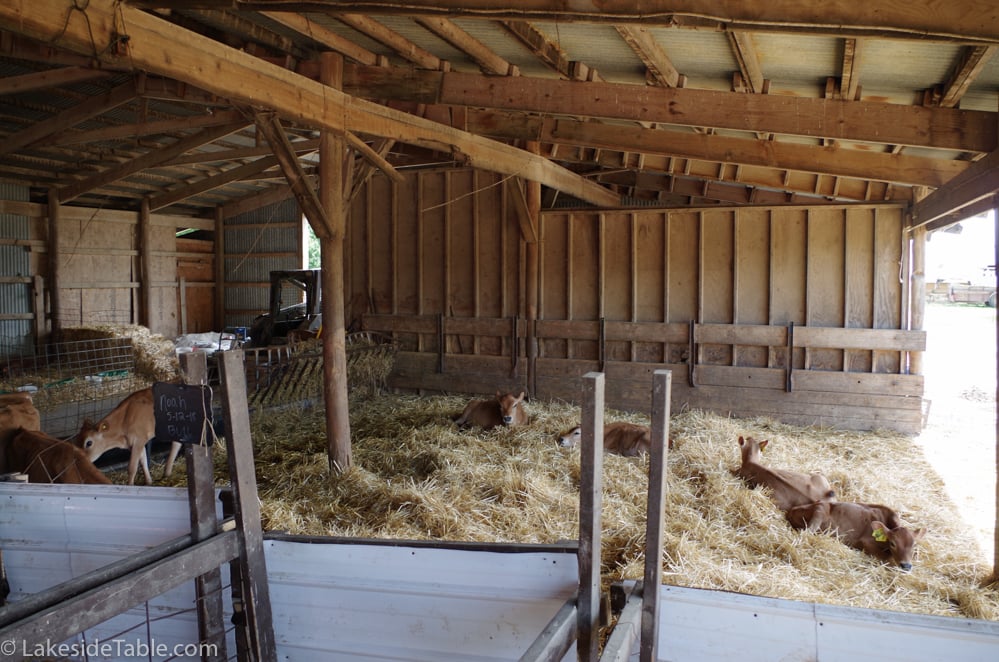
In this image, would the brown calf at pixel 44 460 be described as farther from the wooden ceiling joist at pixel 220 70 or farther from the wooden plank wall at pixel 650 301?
the wooden plank wall at pixel 650 301

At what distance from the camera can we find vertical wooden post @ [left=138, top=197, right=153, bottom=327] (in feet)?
52.4

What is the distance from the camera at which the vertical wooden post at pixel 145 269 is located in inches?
629

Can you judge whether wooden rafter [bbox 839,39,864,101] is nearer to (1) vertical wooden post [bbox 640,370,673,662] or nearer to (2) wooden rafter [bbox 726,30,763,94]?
(2) wooden rafter [bbox 726,30,763,94]

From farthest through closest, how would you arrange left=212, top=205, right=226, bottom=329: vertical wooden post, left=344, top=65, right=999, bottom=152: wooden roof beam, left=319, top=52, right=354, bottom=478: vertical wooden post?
left=212, top=205, right=226, bottom=329: vertical wooden post
left=319, top=52, right=354, bottom=478: vertical wooden post
left=344, top=65, right=999, bottom=152: wooden roof beam

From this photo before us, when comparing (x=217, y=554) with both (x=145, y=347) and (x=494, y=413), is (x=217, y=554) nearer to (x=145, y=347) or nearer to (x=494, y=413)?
(x=494, y=413)

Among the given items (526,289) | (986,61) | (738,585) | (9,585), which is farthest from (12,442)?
(986,61)

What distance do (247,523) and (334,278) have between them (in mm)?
3636

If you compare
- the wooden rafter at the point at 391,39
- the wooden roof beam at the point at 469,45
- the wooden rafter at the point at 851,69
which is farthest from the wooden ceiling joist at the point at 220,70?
the wooden rafter at the point at 851,69

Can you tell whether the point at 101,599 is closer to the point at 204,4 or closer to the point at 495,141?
the point at 204,4

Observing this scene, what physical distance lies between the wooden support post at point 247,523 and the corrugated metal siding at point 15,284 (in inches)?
527

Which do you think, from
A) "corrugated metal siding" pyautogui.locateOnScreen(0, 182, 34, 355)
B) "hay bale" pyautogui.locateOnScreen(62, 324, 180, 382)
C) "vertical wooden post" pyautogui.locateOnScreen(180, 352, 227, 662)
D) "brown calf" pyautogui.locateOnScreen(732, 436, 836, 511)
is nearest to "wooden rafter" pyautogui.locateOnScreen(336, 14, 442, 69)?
"vertical wooden post" pyautogui.locateOnScreen(180, 352, 227, 662)

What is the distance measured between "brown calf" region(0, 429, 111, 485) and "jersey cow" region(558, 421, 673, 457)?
4498mm

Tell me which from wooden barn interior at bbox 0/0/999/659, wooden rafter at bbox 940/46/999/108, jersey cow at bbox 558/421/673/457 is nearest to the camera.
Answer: wooden rafter at bbox 940/46/999/108

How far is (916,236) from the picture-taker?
8367mm
